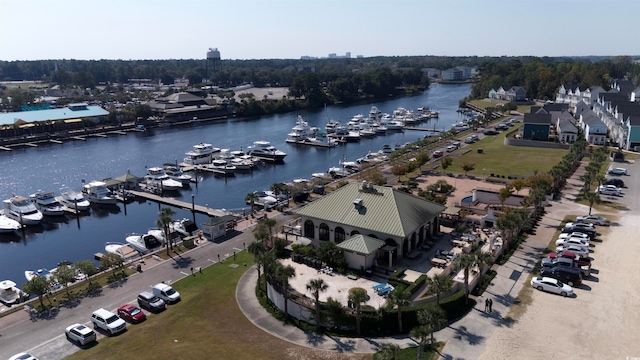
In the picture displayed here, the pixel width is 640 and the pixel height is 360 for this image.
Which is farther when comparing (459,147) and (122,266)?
(459,147)

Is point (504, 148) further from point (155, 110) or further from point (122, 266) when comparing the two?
point (155, 110)

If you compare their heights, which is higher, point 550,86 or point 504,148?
point 550,86

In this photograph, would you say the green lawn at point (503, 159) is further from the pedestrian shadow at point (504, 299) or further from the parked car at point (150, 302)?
the parked car at point (150, 302)

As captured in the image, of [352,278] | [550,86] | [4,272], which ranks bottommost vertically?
[4,272]

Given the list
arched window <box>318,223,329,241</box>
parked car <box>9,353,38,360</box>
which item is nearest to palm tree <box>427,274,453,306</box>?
arched window <box>318,223,329,241</box>

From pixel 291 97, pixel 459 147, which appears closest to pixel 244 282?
pixel 459 147

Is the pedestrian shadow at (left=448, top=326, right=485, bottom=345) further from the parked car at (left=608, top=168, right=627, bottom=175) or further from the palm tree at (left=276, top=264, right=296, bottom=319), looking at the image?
the parked car at (left=608, top=168, right=627, bottom=175)

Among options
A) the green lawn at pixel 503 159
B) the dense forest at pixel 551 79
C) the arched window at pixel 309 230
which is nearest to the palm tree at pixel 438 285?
the arched window at pixel 309 230
